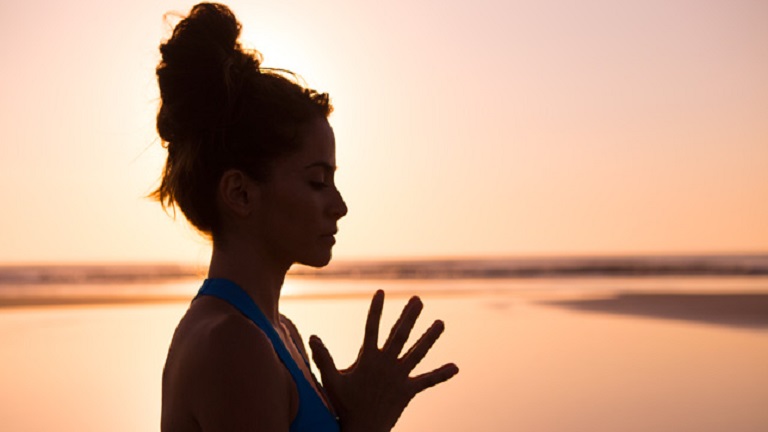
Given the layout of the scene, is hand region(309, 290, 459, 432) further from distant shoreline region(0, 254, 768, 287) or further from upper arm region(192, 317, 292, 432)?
distant shoreline region(0, 254, 768, 287)

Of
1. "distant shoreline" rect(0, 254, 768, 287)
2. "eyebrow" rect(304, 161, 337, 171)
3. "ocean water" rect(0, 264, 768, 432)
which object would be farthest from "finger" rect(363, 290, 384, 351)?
"distant shoreline" rect(0, 254, 768, 287)

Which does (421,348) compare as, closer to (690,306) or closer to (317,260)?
(317,260)

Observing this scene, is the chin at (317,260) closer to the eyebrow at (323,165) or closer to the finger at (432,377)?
the eyebrow at (323,165)

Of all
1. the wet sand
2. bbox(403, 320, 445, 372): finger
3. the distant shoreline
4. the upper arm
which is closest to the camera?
the upper arm

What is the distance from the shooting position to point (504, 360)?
24.1 ft

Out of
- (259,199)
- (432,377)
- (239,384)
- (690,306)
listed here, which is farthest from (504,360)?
(690,306)

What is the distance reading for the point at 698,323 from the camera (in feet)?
33.4

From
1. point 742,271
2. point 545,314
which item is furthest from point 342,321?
point 742,271

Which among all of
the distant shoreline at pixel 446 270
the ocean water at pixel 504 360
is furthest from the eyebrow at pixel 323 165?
Result: the distant shoreline at pixel 446 270

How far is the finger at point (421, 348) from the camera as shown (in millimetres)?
1589

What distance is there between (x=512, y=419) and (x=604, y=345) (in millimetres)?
2882

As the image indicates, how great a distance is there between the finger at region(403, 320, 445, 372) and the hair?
0.40m

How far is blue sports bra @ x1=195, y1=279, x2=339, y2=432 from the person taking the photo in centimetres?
149

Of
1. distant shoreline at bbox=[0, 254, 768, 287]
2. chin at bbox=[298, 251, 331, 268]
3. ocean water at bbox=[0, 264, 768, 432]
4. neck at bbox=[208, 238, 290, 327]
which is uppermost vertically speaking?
distant shoreline at bbox=[0, 254, 768, 287]
